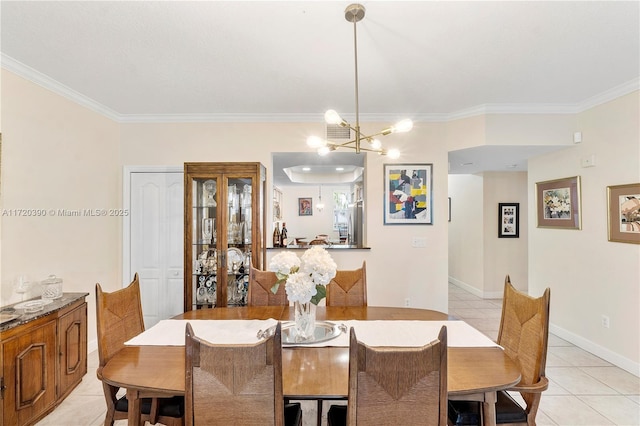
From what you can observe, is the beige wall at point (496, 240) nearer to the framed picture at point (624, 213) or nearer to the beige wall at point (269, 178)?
A: the beige wall at point (269, 178)

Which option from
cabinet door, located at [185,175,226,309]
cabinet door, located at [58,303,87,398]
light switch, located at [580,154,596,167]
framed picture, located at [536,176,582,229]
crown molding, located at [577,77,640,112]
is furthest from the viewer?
framed picture, located at [536,176,582,229]

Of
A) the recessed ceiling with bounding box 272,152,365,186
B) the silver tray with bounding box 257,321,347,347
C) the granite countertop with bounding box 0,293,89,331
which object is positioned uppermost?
the recessed ceiling with bounding box 272,152,365,186

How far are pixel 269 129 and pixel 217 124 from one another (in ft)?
2.03

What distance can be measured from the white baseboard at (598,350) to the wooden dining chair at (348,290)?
2.56 m

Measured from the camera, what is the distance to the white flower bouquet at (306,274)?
1.68 metres

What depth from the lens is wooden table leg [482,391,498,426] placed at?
135cm

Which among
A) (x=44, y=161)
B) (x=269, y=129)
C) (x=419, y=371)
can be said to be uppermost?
(x=269, y=129)

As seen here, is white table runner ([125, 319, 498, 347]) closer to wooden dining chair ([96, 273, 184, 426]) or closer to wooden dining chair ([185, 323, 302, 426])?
wooden dining chair ([96, 273, 184, 426])

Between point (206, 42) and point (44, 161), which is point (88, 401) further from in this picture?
point (206, 42)

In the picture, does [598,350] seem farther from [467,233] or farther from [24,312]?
[24,312]

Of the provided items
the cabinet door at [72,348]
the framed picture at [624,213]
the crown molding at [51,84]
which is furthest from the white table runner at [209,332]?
the framed picture at [624,213]

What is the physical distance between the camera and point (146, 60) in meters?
2.44

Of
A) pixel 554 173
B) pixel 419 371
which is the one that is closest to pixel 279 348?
pixel 419 371

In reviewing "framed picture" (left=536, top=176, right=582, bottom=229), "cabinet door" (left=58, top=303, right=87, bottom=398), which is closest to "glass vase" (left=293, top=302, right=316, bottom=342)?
"cabinet door" (left=58, top=303, right=87, bottom=398)
